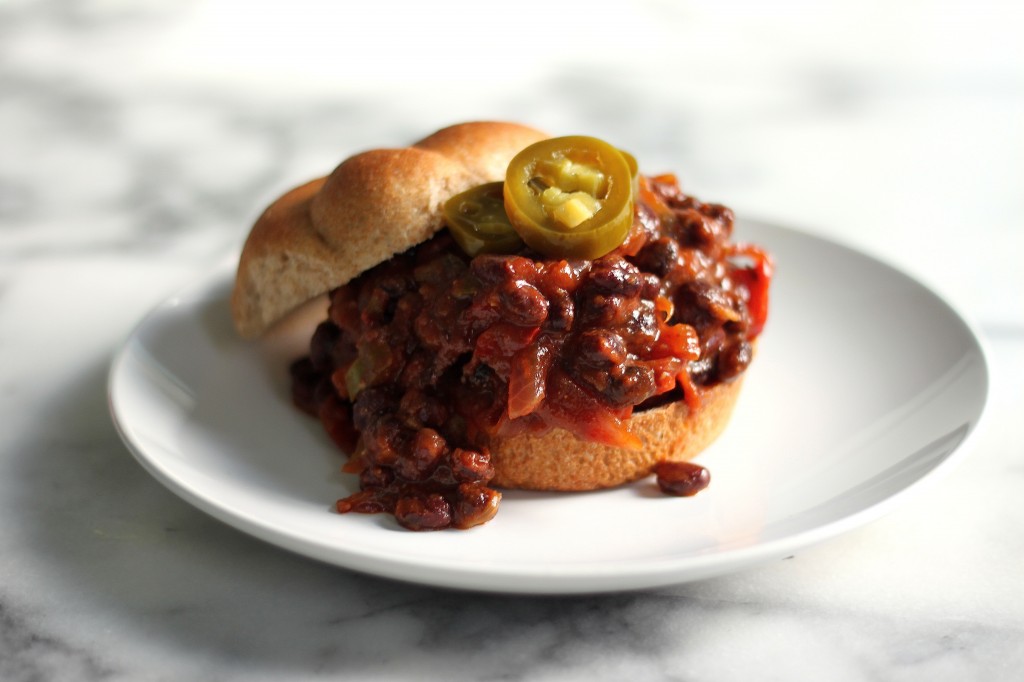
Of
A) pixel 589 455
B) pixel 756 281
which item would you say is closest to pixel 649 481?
pixel 589 455

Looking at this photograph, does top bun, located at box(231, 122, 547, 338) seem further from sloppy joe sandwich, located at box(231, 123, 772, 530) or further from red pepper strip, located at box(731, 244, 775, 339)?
red pepper strip, located at box(731, 244, 775, 339)

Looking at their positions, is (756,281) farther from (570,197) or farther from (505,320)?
(505,320)

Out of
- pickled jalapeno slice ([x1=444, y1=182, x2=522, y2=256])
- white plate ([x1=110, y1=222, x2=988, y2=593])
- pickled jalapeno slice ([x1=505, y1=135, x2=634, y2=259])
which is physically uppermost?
pickled jalapeno slice ([x1=505, y1=135, x2=634, y2=259])

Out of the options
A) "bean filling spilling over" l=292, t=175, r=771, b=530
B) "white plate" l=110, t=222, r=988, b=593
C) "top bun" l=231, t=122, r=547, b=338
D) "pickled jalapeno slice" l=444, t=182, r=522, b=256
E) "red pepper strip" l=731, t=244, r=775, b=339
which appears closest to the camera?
"white plate" l=110, t=222, r=988, b=593

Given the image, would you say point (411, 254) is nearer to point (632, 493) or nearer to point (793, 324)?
point (632, 493)

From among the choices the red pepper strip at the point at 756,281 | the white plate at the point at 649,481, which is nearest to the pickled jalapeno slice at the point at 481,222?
the white plate at the point at 649,481

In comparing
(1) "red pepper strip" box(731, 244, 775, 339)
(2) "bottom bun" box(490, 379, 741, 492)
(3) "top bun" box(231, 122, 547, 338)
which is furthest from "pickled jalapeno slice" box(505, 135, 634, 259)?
(1) "red pepper strip" box(731, 244, 775, 339)

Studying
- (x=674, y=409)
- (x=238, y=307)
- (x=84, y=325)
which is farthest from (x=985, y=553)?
(x=84, y=325)

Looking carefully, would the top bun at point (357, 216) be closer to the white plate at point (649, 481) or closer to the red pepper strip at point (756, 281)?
the white plate at point (649, 481)
